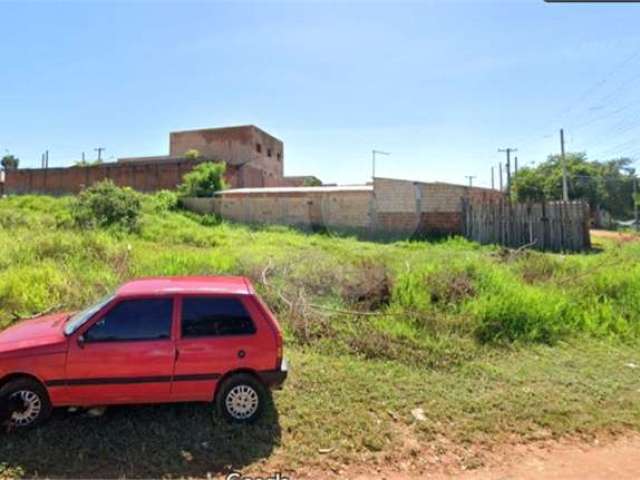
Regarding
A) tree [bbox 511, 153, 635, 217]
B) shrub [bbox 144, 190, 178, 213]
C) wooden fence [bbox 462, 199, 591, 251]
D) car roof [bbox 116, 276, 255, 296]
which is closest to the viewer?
car roof [bbox 116, 276, 255, 296]

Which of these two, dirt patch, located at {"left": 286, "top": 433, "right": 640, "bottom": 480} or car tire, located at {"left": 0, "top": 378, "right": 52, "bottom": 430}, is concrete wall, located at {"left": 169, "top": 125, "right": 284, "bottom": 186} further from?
dirt patch, located at {"left": 286, "top": 433, "right": 640, "bottom": 480}

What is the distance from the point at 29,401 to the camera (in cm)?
394

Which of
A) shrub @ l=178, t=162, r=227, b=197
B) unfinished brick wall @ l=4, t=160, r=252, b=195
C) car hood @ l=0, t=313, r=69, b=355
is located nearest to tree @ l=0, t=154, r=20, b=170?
unfinished brick wall @ l=4, t=160, r=252, b=195

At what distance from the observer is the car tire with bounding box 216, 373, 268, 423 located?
4.19m

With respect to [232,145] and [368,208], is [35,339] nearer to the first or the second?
[368,208]

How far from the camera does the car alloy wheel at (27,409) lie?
3924 mm

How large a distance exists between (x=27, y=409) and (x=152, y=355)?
46.5 inches

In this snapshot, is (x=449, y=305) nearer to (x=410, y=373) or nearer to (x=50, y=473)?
(x=410, y=373)

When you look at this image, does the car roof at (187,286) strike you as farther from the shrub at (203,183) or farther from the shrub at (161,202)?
the shrub at (203,183)

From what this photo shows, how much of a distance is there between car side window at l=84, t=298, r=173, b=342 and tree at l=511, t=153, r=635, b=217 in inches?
1720

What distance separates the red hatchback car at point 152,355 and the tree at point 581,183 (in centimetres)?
4324

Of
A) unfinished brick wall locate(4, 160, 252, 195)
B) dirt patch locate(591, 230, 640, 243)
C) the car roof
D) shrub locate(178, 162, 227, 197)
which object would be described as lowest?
the car roof

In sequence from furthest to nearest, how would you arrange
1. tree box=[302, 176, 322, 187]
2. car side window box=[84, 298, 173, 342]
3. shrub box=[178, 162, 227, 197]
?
tree box=[302, 176, 322, 187], shrub box=[178, 162, 227, 197], car side window box=[84, 298, 173, 342]

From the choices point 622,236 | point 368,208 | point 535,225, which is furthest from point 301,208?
point 622,236
